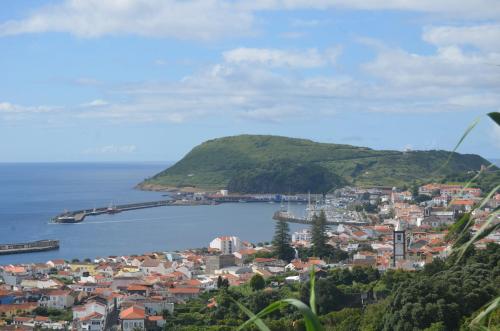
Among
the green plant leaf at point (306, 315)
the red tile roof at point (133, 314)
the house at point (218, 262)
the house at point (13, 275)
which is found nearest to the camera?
the green plant leaf at point (306, 315)

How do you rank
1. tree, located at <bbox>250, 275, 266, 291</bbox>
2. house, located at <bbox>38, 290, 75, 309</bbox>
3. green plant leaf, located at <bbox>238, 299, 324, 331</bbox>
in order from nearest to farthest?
green plant leaf, located at <bbox>238, 299, 324, 331</bbox> < house, located at <bbox>38, 290, 75, 309</bbox> < tree, located at <bbox>250, 275, 266, 291</bbox>

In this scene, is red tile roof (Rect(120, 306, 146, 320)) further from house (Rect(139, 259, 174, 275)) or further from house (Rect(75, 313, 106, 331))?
house (Rect(139, 259, 174, 275))

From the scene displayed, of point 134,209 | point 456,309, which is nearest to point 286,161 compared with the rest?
point 134,209

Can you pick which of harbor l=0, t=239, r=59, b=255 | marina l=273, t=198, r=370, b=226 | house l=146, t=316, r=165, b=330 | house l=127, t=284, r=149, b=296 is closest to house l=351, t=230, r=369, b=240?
marina l=273, t=198, r=370, b=226

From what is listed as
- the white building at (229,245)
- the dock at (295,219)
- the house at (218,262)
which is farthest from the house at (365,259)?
the dock at (295,219)

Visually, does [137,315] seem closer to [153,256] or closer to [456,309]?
[456,309]

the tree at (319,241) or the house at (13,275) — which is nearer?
the house at (13,275)

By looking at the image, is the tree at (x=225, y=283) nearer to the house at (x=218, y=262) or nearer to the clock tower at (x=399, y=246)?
the house at (x=218, y=262)
